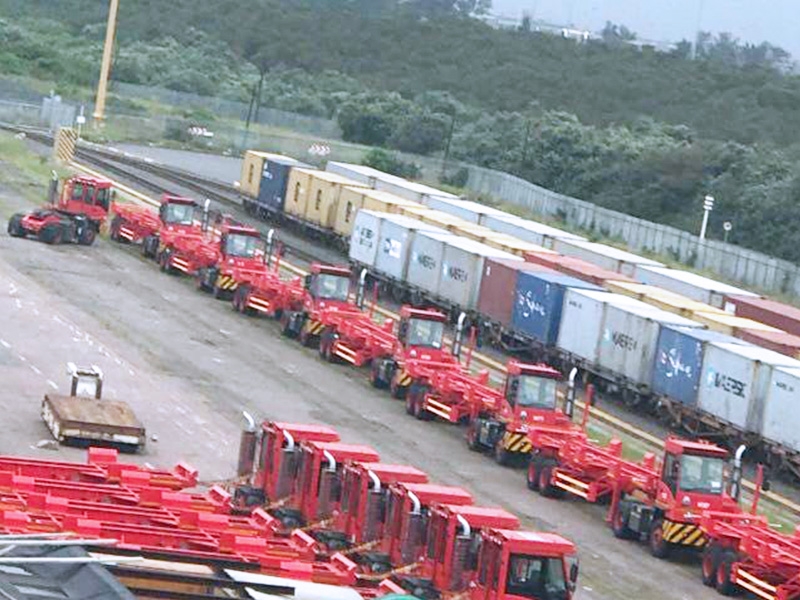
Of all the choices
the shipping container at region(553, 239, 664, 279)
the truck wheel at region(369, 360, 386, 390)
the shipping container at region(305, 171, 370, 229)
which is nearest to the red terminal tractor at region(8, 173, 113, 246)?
the shipping container at region(305, 171, 370, 229)

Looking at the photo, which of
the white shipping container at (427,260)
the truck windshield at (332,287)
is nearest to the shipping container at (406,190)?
the white shipping container at (427,260)

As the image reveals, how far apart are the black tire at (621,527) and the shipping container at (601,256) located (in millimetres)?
32187

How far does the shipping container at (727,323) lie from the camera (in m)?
56.3

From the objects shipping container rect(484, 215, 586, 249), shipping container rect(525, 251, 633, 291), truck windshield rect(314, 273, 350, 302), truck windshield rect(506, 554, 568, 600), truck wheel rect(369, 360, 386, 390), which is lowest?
truck wheel rect(369, 360, 386, 390)

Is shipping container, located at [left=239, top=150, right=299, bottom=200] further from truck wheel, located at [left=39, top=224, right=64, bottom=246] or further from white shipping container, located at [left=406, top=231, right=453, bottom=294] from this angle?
truck wheel, located at [left=39, top=224, right=64, bottom=246]

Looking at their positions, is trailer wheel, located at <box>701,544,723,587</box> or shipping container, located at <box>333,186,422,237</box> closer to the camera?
trailer wheel, located at <box>701,544,723,587</box>

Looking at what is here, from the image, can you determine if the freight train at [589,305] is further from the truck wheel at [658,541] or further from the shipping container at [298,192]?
the truck wheel at [658,541]

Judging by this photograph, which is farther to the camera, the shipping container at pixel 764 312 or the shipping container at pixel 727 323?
the shipping container at pixel 764 312

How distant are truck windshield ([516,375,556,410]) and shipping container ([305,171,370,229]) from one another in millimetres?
35647

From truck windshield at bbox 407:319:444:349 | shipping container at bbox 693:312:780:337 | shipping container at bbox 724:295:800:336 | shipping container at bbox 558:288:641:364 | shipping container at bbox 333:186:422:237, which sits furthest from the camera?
shipping container at bbox 333:186:422:237

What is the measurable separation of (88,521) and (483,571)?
598 cm

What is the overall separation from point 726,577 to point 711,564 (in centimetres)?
72

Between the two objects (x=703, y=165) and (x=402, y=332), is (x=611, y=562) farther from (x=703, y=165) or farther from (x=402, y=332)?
(x=703, y=165)

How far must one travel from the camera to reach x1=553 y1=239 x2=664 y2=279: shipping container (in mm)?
71000
